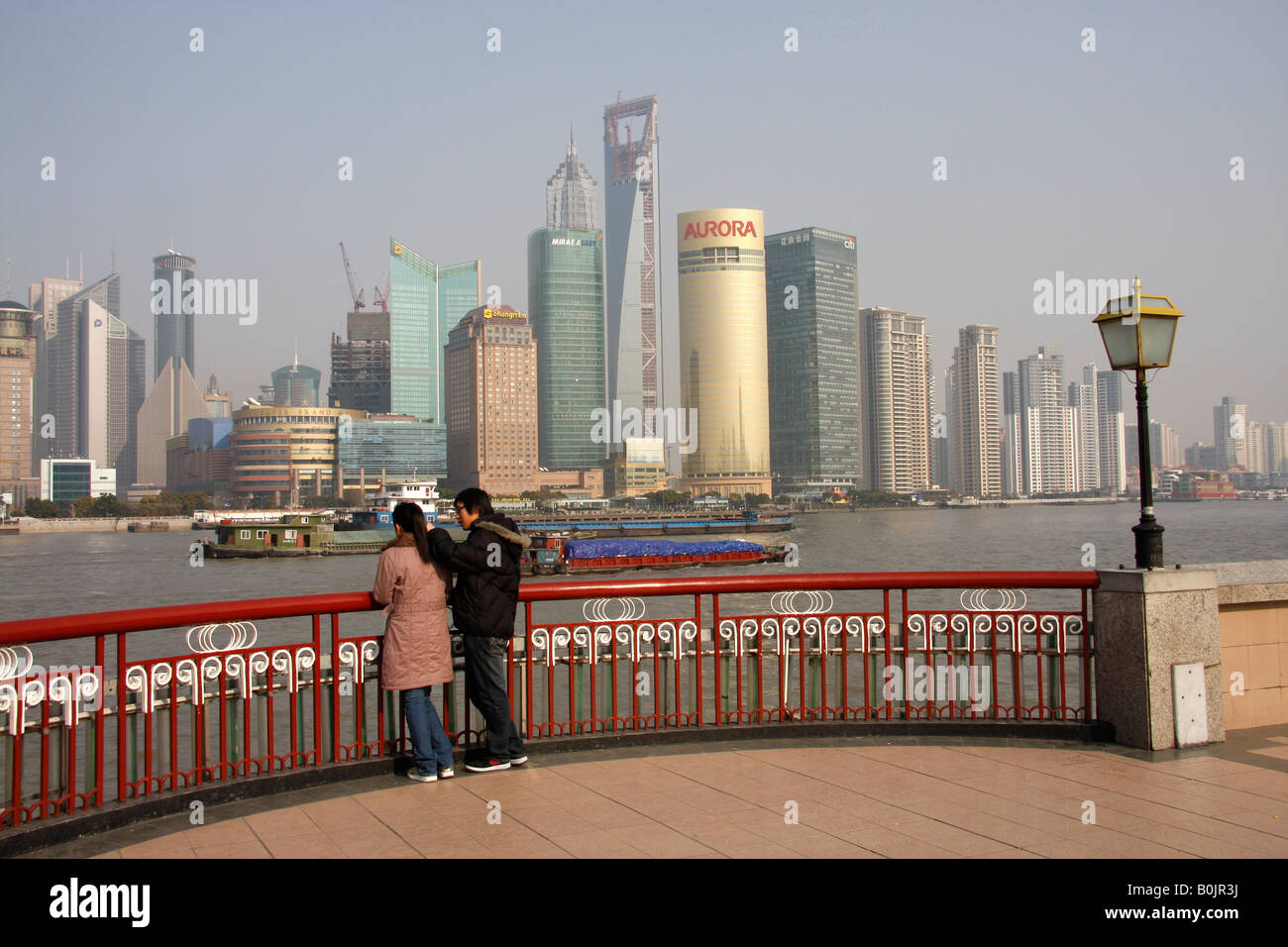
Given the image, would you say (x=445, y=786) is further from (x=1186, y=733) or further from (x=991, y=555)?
(x=991, y=555)

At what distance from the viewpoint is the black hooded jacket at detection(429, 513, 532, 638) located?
630cm

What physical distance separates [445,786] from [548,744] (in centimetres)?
93

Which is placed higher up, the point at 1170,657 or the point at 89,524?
the point at 1170,657

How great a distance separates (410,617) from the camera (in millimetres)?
6219

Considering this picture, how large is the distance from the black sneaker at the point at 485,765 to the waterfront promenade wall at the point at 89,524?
141317 millimetres

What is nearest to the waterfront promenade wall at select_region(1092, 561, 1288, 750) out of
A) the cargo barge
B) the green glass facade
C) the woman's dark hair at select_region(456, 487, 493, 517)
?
the woman's dark hair at select_region(456, 487, 493, 517)

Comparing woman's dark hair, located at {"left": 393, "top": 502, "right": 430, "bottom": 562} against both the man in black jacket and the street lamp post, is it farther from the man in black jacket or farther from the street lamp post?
the street lamp post

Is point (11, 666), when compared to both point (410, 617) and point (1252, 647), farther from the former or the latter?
point (1252, 647)

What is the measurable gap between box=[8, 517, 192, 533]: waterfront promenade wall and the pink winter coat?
14140 centimetres

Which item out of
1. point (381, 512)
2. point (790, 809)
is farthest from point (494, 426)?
point (790, 809)

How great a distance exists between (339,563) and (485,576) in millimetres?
66235

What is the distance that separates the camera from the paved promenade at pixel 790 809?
4926mm
